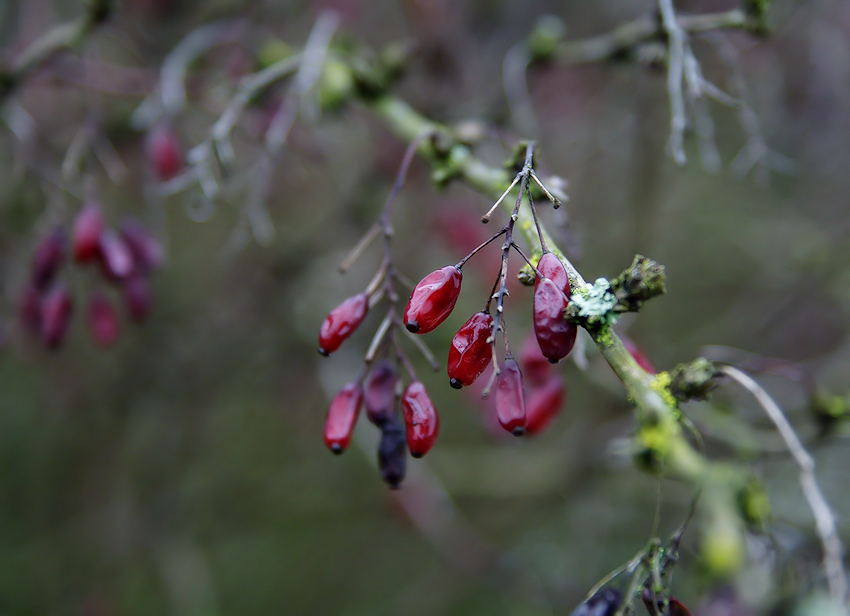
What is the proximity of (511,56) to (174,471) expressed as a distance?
253 centimetres

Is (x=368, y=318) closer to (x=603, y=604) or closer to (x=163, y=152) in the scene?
(x=163, y=152)

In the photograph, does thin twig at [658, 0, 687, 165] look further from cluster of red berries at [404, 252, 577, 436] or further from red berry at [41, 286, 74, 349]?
red berry at [41, 286, 74, 349]

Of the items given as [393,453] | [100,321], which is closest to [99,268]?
[100,321]

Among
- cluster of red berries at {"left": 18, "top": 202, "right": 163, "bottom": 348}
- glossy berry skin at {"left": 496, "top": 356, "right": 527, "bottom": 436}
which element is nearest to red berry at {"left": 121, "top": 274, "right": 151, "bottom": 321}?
cluster of red berries at {"left": 18, "top": 202, "right": 163, "bottom": 348}

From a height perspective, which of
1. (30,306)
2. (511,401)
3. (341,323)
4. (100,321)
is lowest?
(511,401)

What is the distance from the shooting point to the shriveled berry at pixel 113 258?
1606 mm

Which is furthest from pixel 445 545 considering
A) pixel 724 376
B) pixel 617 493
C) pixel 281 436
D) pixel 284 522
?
pixel 724 376

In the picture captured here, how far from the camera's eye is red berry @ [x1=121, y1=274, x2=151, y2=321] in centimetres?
178

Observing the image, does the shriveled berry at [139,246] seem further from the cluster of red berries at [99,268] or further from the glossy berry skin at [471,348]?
the glossy berry skin at [471,348]

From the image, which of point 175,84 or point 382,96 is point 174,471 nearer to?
point 175,84

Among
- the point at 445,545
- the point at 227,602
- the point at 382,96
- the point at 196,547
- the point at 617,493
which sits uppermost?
the point at 382,96

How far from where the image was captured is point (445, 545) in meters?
2.84

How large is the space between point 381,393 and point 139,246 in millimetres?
1077

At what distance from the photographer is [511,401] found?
89 cm
